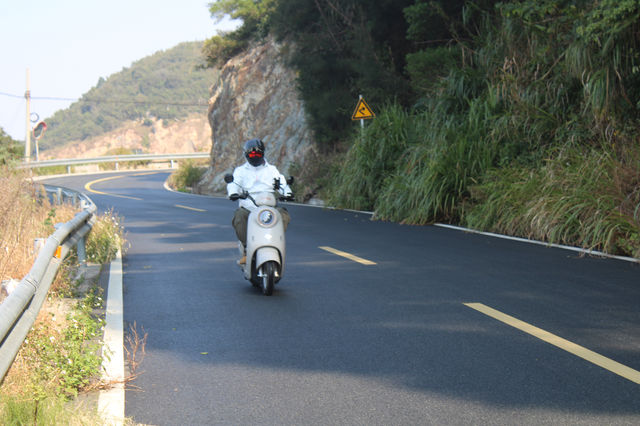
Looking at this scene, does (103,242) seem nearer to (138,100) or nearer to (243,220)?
(243,220)

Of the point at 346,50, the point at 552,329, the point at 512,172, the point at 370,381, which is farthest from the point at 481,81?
the point at 370,381

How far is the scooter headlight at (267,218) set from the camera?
7600 mm

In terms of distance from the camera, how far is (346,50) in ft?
84.7

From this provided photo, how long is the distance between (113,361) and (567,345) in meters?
3.20

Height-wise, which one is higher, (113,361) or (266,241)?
(266,241)

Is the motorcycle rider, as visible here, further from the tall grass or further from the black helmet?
the tall grass

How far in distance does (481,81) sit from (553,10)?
152 inches

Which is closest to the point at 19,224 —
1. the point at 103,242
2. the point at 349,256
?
the point at 103,242

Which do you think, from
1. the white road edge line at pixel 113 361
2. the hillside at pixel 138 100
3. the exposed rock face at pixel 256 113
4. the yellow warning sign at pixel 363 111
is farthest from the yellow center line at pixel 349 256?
the hillside at pixel 138 100

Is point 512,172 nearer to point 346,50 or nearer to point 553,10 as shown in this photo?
point 553,10

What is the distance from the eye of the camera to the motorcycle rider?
7961 millimetres

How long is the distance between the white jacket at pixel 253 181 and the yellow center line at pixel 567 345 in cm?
257

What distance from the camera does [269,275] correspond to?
756cm

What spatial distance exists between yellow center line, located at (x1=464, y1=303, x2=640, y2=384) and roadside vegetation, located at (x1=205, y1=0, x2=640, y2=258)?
409 cm
